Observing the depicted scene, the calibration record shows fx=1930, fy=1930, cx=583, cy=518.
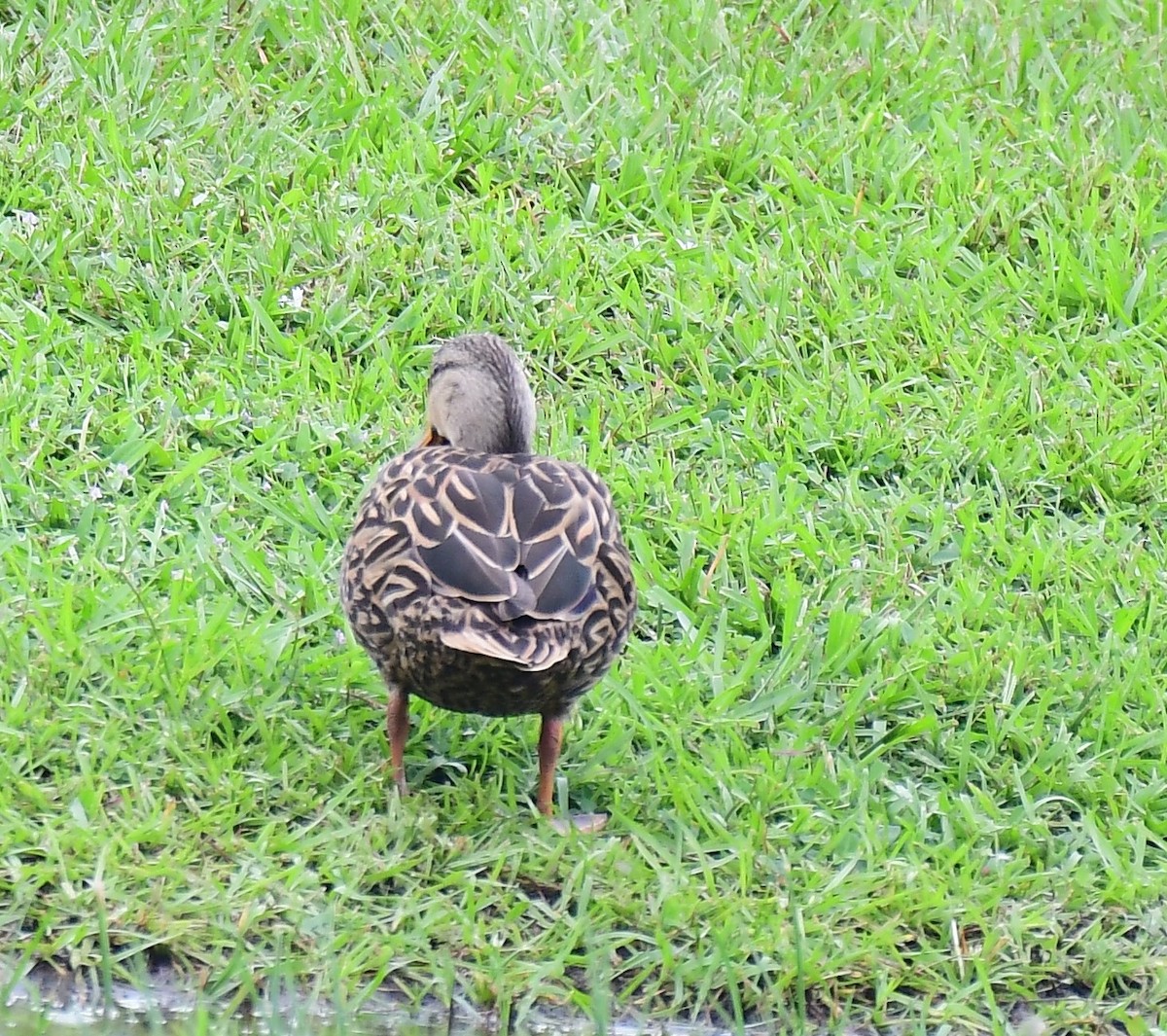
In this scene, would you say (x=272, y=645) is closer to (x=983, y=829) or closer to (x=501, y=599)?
(x=501, y=599)

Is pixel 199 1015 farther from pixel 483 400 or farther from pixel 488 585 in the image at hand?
pixel 483 400

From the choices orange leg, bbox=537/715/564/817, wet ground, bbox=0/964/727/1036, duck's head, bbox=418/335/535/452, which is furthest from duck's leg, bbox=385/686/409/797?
duck's head, bbox=418/335/535/452

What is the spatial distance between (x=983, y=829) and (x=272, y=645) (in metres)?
2.03

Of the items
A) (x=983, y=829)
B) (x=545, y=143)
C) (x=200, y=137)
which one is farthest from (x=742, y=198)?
(x=983, y=829)

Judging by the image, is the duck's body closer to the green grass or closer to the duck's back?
the duck's back

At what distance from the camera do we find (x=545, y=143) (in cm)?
792

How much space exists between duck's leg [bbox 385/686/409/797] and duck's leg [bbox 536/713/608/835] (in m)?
0.36

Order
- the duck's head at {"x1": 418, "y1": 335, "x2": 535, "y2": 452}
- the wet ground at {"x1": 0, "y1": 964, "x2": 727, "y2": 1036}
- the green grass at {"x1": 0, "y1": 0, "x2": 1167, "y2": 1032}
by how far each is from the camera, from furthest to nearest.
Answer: the duck's head at {"x1": 418, "y1": 335, "x2": 535, "y2": 452} < the green grass at {"x1": 0, "y1": 0, "x2": 1167, "y2": 1032} < the wet ground at {"x1": 0, "y1": 964, "x2": 727, "y2": 1036}

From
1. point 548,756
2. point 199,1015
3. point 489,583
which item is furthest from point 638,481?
point 199,1015

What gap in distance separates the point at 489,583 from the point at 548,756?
0.65m

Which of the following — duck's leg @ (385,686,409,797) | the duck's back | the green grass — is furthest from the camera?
duck's leg @ (385,686,409,797)

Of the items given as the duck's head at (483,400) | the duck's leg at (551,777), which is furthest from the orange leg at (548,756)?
the duck's head at (483,400)

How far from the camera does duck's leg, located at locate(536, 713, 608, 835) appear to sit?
5.05 m

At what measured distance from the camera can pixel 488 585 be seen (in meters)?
4.67
